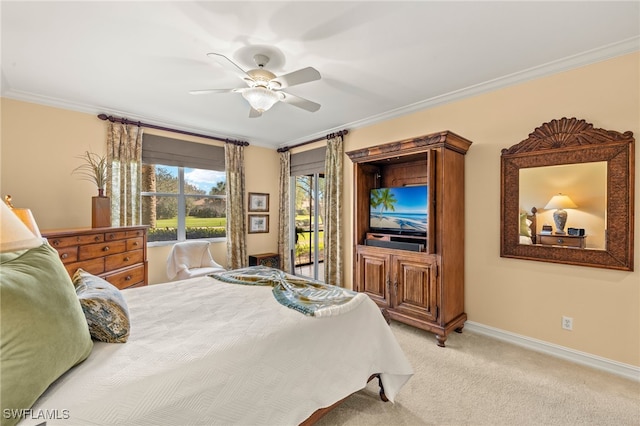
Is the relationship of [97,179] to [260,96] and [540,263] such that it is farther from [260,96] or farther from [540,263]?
[540,263]

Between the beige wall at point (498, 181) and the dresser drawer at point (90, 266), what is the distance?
107 cm

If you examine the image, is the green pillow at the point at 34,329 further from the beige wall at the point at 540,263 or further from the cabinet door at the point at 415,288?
the beige wall at the point at 540,263

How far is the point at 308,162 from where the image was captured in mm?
5223

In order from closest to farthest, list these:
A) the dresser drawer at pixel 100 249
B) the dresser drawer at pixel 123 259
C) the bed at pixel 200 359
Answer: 1. the bed at pixel 200 359
2. the dresser drawer at pixel 100 249
3. the dresser drawer at pixel 123 259

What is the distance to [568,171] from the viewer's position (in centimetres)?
257

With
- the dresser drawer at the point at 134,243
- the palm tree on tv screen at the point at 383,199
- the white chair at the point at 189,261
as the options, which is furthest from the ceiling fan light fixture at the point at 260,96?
the white chair at the point at 189,261

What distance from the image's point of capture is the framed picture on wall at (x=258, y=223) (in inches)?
212

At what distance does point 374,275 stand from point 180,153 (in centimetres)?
359

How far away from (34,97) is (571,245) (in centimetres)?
599

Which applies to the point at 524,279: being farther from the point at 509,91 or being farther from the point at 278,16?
the point at 278,16

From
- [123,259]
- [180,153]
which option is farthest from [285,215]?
[123,259]

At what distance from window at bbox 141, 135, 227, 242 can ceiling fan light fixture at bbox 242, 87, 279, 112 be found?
2.54 metres

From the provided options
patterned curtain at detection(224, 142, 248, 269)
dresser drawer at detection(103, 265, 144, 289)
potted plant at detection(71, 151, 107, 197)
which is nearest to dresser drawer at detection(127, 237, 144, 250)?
dresser drawer at detection(103, 265, 144, 289)

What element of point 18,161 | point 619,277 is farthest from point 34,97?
point 619,277
